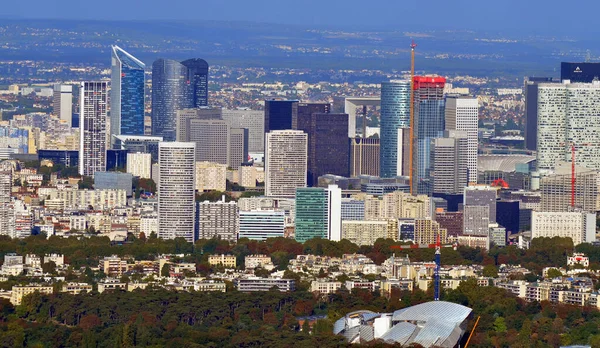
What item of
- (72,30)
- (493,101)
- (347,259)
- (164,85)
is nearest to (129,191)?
(347,259)

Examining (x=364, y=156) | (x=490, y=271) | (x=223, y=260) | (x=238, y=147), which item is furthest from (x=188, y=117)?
(x=490, y=271)

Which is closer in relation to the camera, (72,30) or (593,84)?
(593,84)

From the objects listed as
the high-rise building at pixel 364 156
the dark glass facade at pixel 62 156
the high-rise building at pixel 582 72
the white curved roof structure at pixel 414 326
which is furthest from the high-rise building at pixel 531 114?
the white curved roof structure at pixel 414 326

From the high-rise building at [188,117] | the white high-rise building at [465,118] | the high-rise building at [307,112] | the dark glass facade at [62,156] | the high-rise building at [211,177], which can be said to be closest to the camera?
the high-rise building at [211,177]

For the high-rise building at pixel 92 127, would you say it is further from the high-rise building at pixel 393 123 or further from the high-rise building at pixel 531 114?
the high-rise building at pixel 531 114

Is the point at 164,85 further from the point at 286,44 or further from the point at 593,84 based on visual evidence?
the point at 286,44
